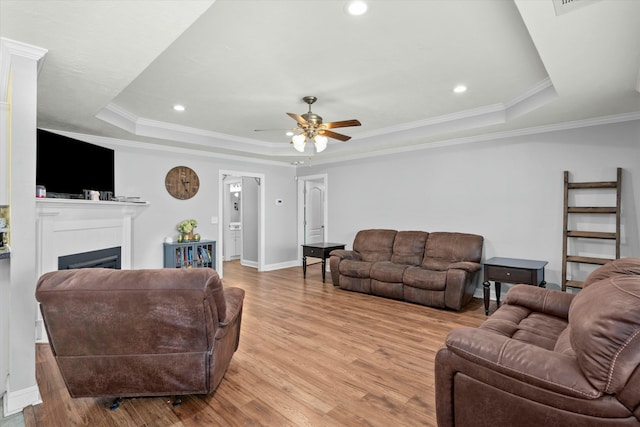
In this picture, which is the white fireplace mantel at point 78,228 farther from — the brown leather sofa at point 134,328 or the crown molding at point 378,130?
the brown leather sofa at point 134,328

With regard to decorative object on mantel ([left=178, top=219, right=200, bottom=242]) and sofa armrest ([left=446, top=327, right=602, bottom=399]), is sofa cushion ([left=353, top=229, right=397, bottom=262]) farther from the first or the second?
sofa armrest ([left=446, top=327, right=602, bottom=399])

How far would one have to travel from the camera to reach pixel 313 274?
6441 mm

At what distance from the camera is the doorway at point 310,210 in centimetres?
737

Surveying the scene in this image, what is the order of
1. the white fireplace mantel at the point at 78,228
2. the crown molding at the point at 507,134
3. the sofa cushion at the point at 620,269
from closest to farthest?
the sofa cushion at the point at 620,269 < the white fireplace mantel at the point at 78,228 < the crown molding at the point at 507,134

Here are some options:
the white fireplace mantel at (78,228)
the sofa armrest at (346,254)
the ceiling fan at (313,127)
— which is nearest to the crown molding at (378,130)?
the white fireplace mantel at (78,228)

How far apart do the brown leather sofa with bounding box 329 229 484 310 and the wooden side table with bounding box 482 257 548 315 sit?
0.82 ft

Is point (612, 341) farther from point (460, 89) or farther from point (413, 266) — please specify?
point (413, 266)

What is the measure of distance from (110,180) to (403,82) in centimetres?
409

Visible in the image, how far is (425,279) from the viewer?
4180 mm

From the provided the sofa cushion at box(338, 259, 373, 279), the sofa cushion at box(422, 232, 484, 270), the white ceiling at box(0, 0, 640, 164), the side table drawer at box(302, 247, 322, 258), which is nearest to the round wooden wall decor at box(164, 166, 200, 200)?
the white ceiling at box(0, 0, 640, 164)

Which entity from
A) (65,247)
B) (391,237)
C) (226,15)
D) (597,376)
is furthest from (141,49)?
Result: (391,237)

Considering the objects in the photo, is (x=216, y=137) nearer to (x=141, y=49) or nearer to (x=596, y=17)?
(x=141, y=49)

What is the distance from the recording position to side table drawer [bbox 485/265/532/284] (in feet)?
11.8

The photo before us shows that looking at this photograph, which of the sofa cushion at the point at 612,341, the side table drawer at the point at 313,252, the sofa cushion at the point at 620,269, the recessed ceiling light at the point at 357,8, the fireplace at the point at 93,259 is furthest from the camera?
the side table drawer at the point at 313,252
